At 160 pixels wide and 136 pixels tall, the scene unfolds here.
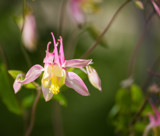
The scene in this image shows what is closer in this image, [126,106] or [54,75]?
[54,75]

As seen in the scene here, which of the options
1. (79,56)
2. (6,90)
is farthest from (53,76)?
(79,56)

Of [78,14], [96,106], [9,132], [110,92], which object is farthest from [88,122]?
[78,14]

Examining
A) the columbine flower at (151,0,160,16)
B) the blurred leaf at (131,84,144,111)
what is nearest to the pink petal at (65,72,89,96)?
the columbine flower at (151,0,160,16)

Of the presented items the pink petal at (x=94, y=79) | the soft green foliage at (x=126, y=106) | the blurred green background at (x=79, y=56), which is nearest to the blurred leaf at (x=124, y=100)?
the soft green foliage at (x=126, y=106)

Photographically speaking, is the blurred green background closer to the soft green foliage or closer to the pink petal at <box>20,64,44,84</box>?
the soft green foliage

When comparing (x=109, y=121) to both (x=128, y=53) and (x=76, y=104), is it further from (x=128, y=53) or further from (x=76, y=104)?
(x=128, y=53)

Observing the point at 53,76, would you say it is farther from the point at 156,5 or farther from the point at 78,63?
the point at 156,5
